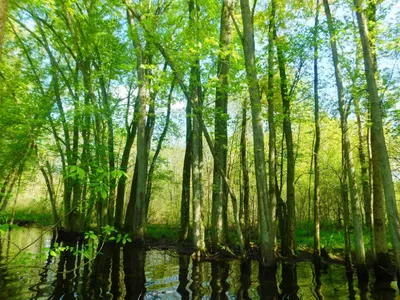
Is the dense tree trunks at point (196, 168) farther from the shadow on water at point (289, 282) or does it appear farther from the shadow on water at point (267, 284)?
the shadow on water at point (289, 282)

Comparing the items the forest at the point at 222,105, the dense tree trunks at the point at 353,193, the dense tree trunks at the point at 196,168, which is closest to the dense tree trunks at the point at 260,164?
the forest at the point at 222,105

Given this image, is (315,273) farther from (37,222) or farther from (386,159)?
(37,222)

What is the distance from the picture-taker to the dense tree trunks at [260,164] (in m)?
8.08

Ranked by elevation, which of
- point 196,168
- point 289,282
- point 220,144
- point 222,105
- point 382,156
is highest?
point 222,105

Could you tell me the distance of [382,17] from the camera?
29.9 feet

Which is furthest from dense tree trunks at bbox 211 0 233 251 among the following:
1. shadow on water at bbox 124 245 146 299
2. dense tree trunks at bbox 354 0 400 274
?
dense tree trunks at bbox 354 0 400 274

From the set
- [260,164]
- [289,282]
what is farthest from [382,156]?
[289,282]

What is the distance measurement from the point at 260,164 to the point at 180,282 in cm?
405

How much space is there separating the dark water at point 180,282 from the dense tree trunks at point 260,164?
2.27 feet

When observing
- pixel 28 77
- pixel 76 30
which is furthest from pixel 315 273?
pixel 28 77

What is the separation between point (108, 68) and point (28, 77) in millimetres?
4858

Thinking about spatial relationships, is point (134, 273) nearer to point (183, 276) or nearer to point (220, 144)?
point (183, 276)

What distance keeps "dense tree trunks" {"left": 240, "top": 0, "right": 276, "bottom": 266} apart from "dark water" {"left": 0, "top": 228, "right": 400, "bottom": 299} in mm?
691

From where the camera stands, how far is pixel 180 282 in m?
7.16
